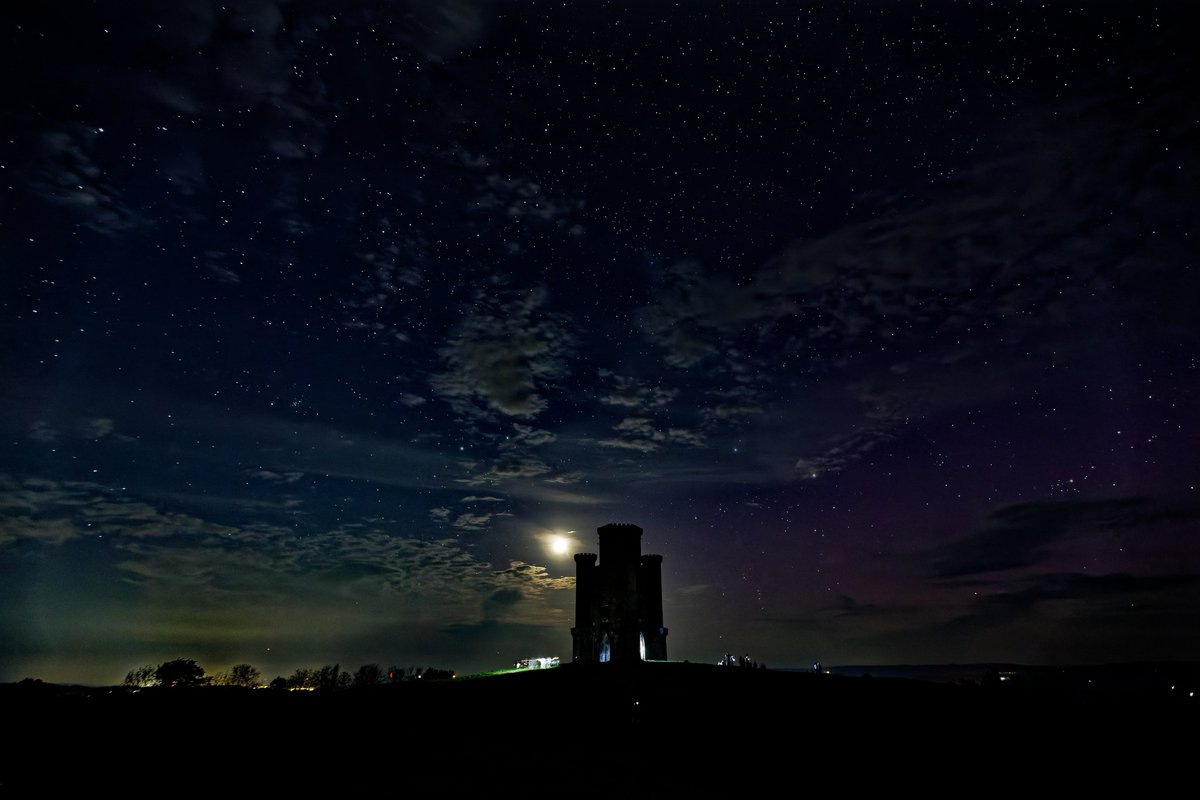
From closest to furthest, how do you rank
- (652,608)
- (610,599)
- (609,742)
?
(609,742) < (610,599) < (652,608)

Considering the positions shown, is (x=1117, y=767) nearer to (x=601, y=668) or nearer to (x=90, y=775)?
(x=601, y=668)

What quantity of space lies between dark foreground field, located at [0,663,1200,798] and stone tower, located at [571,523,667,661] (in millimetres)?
26063

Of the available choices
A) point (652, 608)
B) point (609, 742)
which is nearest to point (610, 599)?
point (652, 608)

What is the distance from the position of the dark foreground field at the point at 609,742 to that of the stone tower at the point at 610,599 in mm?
26063

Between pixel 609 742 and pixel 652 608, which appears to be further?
pixel 652 608

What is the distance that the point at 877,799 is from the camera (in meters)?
15.5

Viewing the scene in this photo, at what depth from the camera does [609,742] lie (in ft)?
66.5

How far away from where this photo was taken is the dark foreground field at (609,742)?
51.3ft

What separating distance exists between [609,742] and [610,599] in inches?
1196

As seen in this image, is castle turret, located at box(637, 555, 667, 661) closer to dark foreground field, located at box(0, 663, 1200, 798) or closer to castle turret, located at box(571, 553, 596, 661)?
castle turret, located at box(571, 553, 596, 661)

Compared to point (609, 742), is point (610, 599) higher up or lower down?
higher up

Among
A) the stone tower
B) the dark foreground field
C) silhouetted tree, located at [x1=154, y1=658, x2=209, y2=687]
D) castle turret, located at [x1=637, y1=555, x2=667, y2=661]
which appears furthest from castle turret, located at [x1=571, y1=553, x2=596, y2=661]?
silhouetted tree, located at [x1=154, y1=658, x2=209, y2=687]

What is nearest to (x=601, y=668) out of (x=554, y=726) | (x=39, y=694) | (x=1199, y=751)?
(x=554, y=726)

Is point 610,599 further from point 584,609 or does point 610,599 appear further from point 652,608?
point 652,608
